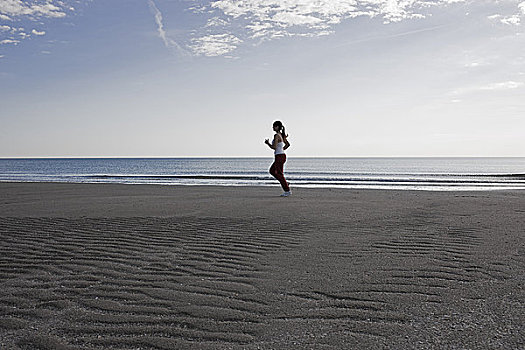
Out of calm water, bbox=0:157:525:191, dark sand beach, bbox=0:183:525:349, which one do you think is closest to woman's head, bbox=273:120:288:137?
dark sand beach, bbox=0:183:525:349

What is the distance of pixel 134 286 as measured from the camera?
157 inches

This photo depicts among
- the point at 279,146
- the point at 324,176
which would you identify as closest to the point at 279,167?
the point at 279,146

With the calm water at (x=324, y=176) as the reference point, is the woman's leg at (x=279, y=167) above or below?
above

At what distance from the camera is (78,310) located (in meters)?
3.39

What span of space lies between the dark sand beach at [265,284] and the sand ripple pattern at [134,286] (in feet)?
0.05

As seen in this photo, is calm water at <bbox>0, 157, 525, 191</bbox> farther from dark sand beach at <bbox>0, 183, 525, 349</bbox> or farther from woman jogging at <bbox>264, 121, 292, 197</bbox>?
dark sand beach at <bbox>0, 183, 525, 349</bbox>

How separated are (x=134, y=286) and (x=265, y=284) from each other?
114 cm

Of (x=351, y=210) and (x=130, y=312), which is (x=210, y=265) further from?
(x=351, y=210)

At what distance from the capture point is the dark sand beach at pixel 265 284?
2881 mm

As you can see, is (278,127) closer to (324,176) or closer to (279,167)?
(279,167)

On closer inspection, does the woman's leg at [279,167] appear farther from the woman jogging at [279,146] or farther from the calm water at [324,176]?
the calm water at [324,176]

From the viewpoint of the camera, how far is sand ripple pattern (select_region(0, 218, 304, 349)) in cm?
292

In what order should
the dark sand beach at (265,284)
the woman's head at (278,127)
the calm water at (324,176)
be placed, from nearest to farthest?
the dark sand beach at (265,284) < the woman's head at (278,127) < the calm water at (324,176)

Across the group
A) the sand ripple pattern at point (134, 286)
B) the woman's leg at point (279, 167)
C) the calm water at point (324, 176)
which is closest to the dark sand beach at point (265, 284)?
the sand ripple pattern at point (134, 286)
